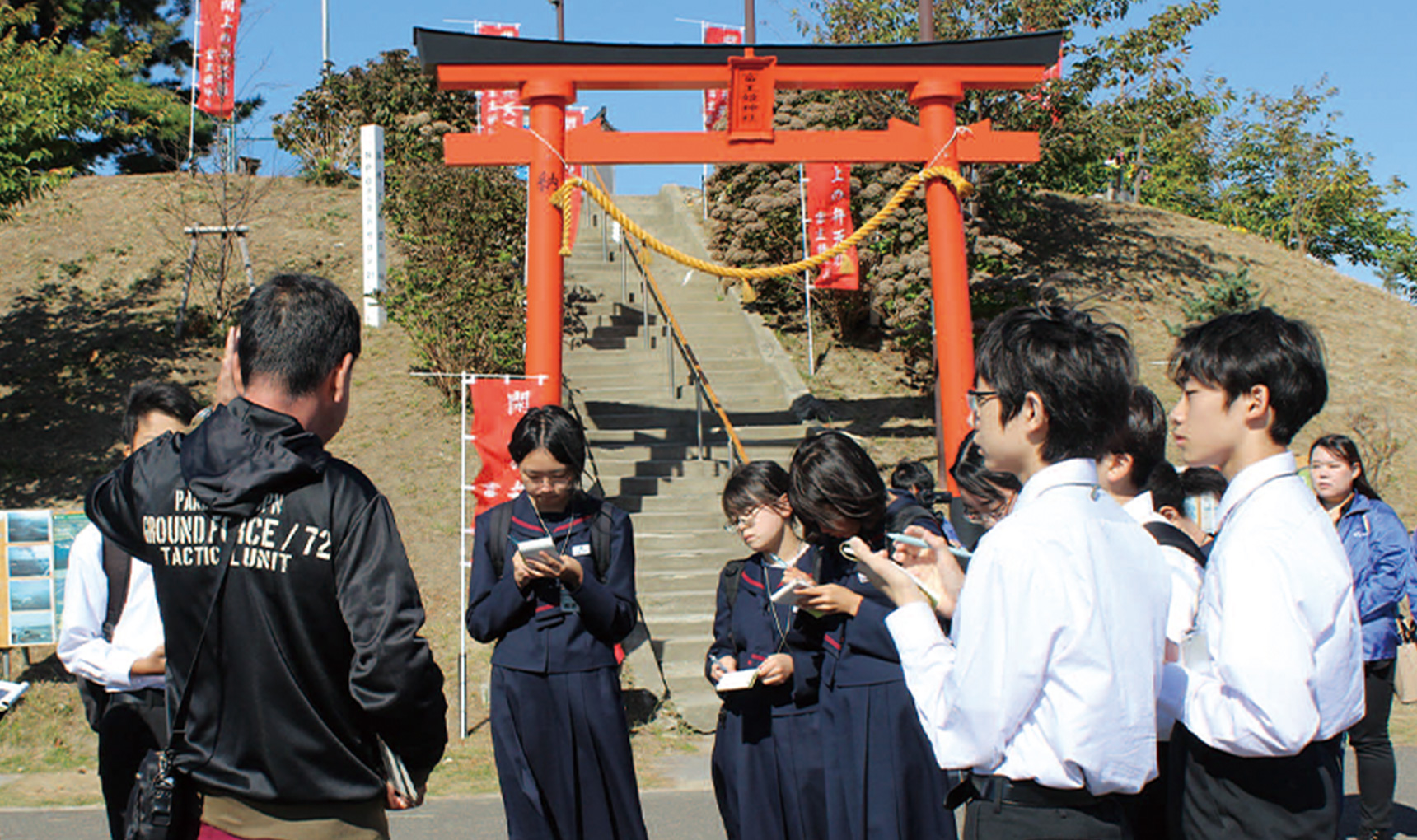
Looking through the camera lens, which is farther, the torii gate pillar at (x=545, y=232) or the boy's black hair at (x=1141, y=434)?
the torii gate pillar at (x=545, y=232)

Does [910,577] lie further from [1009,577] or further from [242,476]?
[242,476]

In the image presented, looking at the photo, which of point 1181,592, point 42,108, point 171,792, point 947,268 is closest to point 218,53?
point 42,108

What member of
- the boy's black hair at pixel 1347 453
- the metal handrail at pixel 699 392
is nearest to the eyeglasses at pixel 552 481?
the boy's black hair at pixel 1347 453

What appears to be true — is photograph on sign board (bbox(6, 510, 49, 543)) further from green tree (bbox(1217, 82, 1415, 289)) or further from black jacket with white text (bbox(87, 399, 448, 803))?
green tree (bbox(1217, 82, 1415, 289))

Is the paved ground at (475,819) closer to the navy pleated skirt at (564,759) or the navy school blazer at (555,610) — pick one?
the navy pleated skirt at (564,759)

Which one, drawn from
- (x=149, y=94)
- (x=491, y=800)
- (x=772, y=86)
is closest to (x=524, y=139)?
(x=772, y=86)

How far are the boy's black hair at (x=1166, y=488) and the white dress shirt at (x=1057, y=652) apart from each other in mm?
1542

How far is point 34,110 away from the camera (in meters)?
8.77

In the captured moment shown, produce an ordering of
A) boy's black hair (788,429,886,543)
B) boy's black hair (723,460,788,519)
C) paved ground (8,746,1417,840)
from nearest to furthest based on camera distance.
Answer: boy's black hair (788,429,886,543), boy's black hair (723,460,788,519), paved ground (8,746,1417,840)

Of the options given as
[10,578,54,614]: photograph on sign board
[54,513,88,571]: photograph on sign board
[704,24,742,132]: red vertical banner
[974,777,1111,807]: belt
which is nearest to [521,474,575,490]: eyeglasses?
[974,777,1111,807]: belt

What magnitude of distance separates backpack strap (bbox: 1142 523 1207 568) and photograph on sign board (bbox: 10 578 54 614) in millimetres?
6990

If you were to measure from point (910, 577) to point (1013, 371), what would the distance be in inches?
20.9

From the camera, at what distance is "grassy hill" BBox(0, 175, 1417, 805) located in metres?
7.50

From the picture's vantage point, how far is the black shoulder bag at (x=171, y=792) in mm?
2119
